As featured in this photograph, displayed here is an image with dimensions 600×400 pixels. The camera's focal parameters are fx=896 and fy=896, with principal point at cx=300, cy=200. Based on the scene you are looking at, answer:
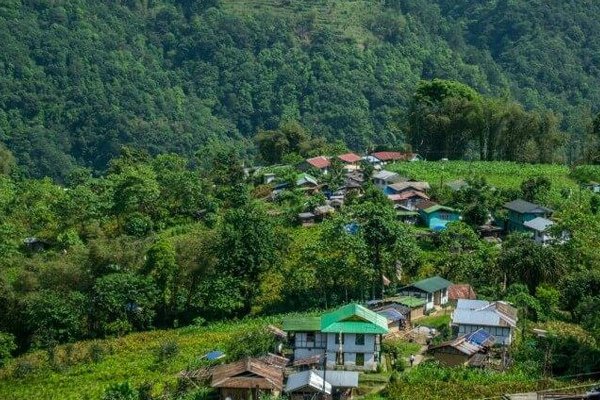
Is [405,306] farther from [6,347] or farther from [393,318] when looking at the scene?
[6,347]

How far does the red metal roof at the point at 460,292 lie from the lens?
38.4 meters

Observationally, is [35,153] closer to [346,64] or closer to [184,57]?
[184,57]

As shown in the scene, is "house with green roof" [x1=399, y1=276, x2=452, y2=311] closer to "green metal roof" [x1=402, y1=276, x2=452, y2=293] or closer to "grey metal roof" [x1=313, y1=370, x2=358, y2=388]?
"green metal roof" [x1=402, y1=276, x2=452, y2=293]

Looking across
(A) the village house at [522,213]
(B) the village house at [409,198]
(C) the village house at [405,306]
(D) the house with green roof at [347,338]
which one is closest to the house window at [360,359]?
(D) the house with green roof at [347,338]

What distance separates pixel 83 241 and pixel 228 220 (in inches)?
475

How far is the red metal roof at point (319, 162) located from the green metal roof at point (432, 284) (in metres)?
24.2

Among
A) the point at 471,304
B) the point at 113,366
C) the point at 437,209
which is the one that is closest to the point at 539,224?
the point at 437,209

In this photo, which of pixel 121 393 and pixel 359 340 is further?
pixel 359 340

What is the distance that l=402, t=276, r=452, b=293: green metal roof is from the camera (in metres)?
37.9

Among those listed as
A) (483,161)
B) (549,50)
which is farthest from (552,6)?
(483,161)

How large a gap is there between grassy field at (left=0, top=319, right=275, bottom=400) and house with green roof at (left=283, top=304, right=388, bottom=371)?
16.8 ft

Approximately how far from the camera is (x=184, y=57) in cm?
12762

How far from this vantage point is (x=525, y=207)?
155 ft

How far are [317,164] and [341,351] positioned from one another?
104 ft
